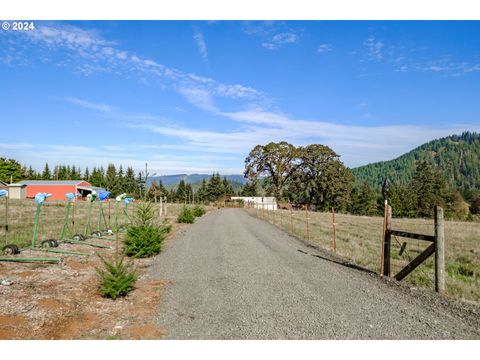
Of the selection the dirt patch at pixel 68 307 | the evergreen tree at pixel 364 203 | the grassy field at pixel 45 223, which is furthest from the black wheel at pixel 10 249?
the evergreen tree at pixel 364 203

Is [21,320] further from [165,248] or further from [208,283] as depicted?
[165,248]

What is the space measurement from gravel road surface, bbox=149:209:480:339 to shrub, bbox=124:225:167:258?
1.27 m

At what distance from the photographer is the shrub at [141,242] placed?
11.0 m

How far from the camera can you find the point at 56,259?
358 inches

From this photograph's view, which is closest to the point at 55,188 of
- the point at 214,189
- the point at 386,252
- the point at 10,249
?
the point at 214,189

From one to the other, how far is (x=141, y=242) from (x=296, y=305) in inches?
263

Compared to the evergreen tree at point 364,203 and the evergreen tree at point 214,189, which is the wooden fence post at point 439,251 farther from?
the evergreen tree at point 214,189

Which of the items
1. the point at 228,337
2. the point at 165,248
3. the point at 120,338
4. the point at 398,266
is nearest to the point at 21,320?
the point at 120,338

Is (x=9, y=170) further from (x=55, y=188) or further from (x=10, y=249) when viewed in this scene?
(x=10, y=249)

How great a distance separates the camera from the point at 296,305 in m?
5.99

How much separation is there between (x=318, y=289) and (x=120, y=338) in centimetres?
416

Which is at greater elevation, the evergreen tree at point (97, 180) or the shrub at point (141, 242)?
the evergreen tree at point (97, 180)

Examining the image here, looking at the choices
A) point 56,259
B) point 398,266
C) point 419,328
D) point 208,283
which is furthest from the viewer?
point 398,266

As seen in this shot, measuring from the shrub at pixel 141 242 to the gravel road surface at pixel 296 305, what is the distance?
4.18 feet
